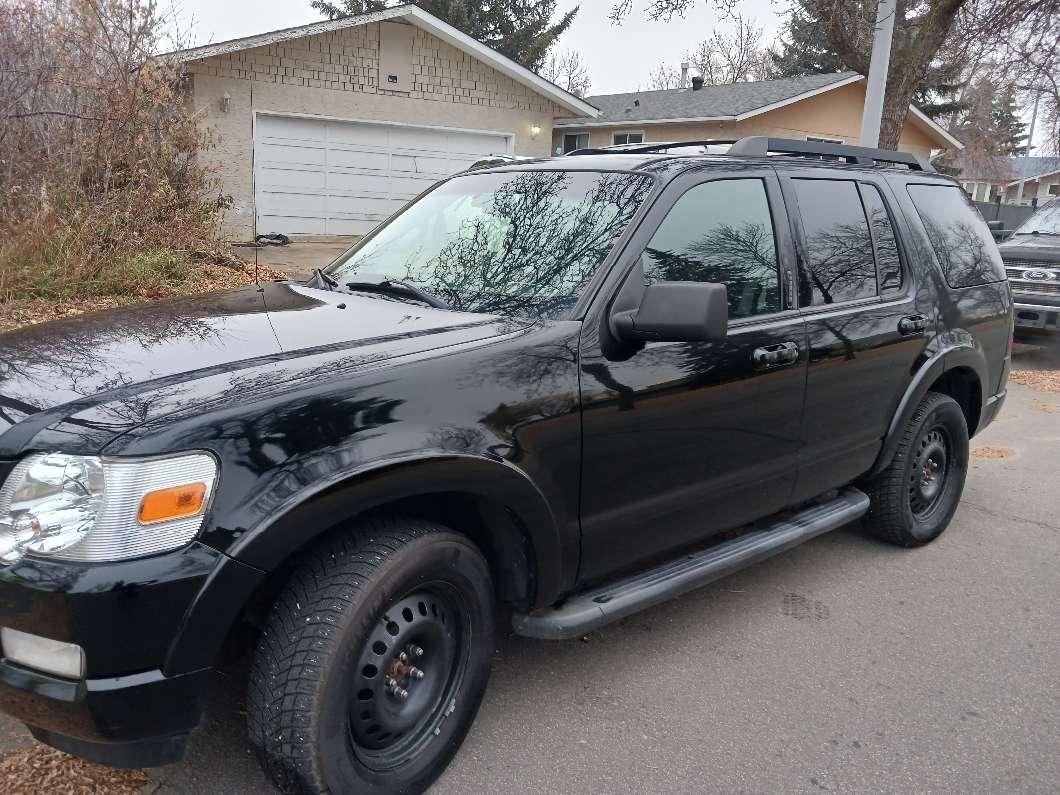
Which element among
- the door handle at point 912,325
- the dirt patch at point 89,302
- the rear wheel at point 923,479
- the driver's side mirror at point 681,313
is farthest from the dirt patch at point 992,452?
the dirt patch at point 89,302

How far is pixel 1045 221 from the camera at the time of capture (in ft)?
39.4

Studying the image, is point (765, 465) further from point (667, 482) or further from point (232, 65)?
point (232, 65)

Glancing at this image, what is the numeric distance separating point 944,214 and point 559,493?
3.10 m

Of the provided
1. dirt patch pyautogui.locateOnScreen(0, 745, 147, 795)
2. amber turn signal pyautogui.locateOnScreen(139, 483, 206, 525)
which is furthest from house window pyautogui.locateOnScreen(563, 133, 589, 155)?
amber turn signal pyautogui.locateOnScreen(139, 483, 206, 525)

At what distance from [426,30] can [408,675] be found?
1637cm

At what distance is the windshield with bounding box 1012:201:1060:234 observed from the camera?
1176cm

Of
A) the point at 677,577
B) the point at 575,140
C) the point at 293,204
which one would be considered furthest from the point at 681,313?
the point at 575,140

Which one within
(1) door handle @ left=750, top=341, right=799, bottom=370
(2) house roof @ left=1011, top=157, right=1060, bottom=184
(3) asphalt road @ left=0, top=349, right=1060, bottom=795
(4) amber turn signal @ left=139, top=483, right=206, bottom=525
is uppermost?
(2) house roof @ left=1011, top=157, right=1060, bottom=184

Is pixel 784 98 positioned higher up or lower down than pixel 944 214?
higher up

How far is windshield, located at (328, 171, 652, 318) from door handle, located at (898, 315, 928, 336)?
163cm

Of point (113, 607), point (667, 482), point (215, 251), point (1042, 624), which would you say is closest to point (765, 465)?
point (667, 482)

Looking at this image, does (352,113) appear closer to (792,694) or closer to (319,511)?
(792,694)

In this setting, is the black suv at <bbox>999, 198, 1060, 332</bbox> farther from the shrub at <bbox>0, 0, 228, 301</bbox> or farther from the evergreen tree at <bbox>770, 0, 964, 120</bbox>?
the evergreen tree at <bbox>770, 0, 964, 120</bbox>

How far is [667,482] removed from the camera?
3156 millimetres
